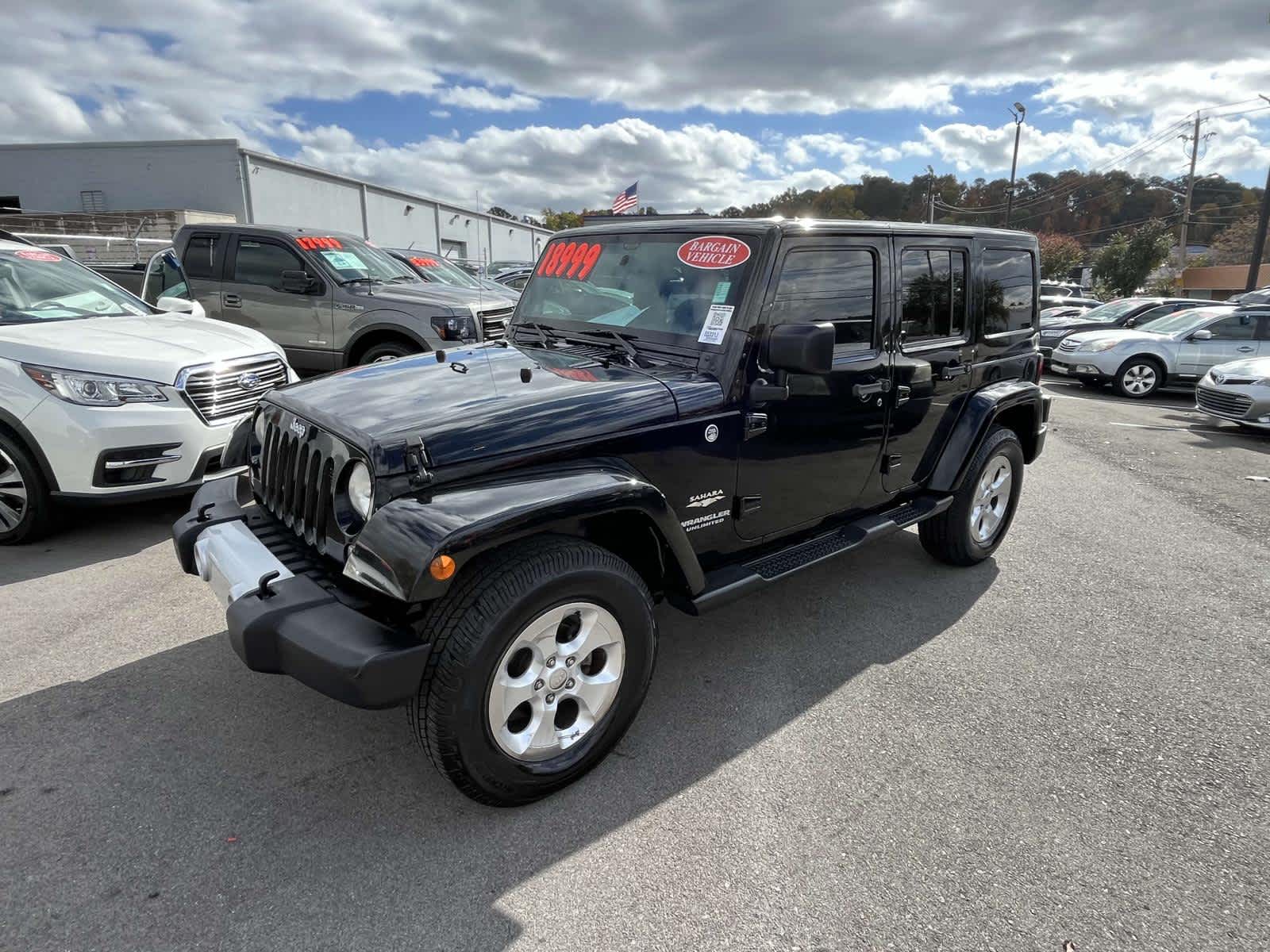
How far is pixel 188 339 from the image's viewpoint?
194 inches

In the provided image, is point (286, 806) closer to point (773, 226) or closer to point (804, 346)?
point (804, 346)

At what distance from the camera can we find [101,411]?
13.8 feet

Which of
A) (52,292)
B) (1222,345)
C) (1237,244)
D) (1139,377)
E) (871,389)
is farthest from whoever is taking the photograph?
(1237,244)

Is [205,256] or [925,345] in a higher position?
[205,256]

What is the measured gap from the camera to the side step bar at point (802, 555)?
9.66ft

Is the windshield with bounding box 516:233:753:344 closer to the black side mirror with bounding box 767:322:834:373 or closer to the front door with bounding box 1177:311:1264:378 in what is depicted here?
the black side mirror with bounding box 767:322:834:373

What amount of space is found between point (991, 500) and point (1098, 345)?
10074 millimetres

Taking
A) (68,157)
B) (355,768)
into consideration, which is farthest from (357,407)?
(68,157)

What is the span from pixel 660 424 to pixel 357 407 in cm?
110

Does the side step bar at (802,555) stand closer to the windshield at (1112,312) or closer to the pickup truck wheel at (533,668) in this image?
the pickup truck wheel at (533,668)

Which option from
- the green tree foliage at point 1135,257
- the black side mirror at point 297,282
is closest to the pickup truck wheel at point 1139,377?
the black side mirror at point 297,282

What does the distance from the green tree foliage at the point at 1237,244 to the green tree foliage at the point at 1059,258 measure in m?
9.22

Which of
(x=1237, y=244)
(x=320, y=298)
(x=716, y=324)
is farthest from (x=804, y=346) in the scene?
(x=1237, y=244)

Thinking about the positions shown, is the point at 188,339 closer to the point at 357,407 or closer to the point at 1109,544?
the point at 357,407
